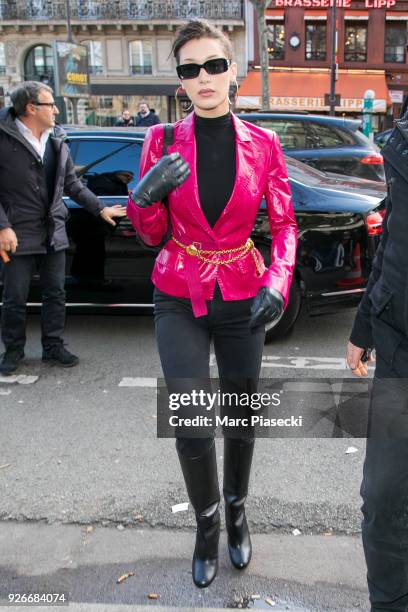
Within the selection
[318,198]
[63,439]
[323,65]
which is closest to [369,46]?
[323,65]

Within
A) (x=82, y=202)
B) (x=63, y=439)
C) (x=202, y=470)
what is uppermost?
(x=82, y=202)

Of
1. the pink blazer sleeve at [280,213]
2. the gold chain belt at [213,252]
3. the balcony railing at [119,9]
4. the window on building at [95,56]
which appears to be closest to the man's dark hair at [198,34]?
the pink blazer sleeve at [280,213]

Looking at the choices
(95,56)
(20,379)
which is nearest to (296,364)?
(20,379)

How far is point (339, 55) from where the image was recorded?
105 ft

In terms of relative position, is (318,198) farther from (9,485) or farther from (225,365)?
(9,485)

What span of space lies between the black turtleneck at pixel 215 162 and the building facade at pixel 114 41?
107 ft

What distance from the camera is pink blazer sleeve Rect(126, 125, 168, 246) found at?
2225mm

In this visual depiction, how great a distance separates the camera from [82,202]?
14.9 ft

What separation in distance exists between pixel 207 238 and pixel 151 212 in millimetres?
221

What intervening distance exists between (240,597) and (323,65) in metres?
33.1

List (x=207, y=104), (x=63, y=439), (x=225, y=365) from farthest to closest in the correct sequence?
1. (x=63, y=439)
2. (x=225, y=365)
3. (x=207, y=104)

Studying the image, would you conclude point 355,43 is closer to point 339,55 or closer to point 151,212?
point 339,55

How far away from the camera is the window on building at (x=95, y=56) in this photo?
113 feet

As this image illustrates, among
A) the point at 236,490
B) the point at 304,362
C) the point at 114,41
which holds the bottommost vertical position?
the point at 304,362
